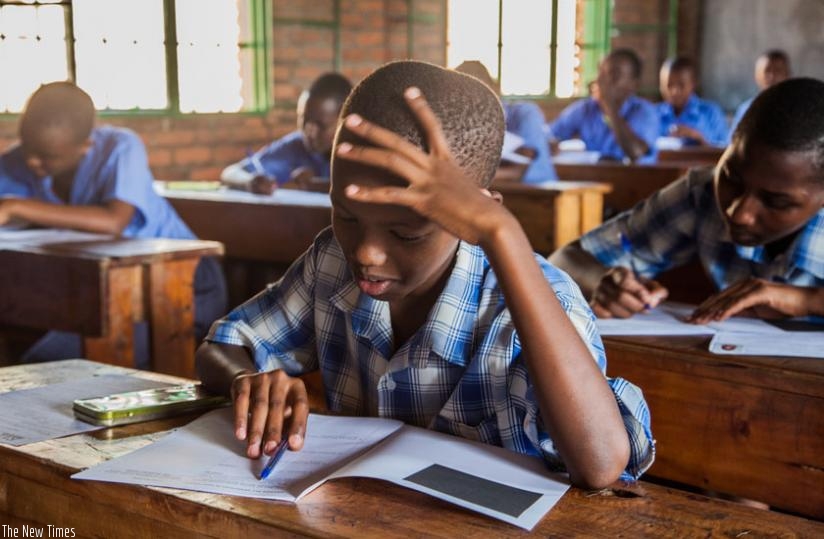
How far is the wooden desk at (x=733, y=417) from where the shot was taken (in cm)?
156

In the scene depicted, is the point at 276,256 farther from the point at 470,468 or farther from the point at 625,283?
the point at 470,468

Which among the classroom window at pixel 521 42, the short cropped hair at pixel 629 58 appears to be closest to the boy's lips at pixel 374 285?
the short cropped hair at pixel 629 58

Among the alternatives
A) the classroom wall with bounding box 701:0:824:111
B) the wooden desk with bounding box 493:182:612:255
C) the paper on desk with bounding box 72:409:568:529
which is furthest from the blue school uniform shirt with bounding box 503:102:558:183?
the classroom wall with bounding box 701:0:824:111

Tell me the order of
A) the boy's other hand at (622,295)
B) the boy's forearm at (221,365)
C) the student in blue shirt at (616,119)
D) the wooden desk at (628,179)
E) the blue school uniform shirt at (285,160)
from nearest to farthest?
the boy's forearm at (221,365), the boy's other hand at (622,295), the blue school uniform shirt at (285,160), the wooden desk at (628,179), the student in blue shirt at (616,119)

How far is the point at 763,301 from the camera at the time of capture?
72.0 inches

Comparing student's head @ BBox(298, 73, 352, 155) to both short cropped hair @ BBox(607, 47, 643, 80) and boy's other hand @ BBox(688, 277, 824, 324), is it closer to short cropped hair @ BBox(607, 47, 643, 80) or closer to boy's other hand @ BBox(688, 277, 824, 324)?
boy's other hand @ BBox(688, 277, 824, 324)

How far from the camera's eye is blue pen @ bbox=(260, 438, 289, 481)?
1.01 m

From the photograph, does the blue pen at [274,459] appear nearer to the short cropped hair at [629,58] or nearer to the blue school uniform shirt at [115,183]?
the blue school uniform shirt at [115,183]

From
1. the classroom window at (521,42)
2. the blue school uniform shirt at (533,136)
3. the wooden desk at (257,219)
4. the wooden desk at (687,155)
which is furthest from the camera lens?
the classroom window at (521,42)

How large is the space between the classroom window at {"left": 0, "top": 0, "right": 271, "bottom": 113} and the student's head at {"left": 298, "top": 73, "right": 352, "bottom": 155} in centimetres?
172

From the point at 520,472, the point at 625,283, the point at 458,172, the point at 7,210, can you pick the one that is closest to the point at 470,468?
the point at 520,472

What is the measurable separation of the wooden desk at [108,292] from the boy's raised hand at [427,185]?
1629 mm

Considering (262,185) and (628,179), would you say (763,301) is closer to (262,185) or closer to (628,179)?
(262,185)

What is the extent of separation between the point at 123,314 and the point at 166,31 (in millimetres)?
4088
